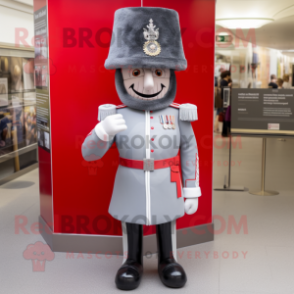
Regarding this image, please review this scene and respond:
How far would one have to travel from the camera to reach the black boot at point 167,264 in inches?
110

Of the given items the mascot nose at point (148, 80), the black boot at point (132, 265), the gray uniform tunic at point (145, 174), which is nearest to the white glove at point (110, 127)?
the gray uniform tunic at point (145, 174)

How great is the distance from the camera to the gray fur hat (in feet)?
8.34

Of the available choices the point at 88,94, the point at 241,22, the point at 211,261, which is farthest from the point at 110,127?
the point at 241,22

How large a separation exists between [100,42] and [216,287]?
1848 millimetres

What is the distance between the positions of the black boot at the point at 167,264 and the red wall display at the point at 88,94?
0.53m

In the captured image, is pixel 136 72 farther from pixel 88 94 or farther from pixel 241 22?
pixel 241 22

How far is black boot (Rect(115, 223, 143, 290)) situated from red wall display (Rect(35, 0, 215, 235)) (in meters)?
0.53

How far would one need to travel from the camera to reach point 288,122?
4824 mm

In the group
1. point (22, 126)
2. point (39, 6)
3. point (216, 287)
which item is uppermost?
point (39, 6)

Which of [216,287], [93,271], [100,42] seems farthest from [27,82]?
[216,287]

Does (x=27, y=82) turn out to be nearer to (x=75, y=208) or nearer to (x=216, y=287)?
(x=75, y=208)

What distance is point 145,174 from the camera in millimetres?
2664

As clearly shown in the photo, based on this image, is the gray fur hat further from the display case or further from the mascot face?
the display case

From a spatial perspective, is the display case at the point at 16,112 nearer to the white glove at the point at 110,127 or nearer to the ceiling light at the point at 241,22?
the white glove at the point at 110,127
